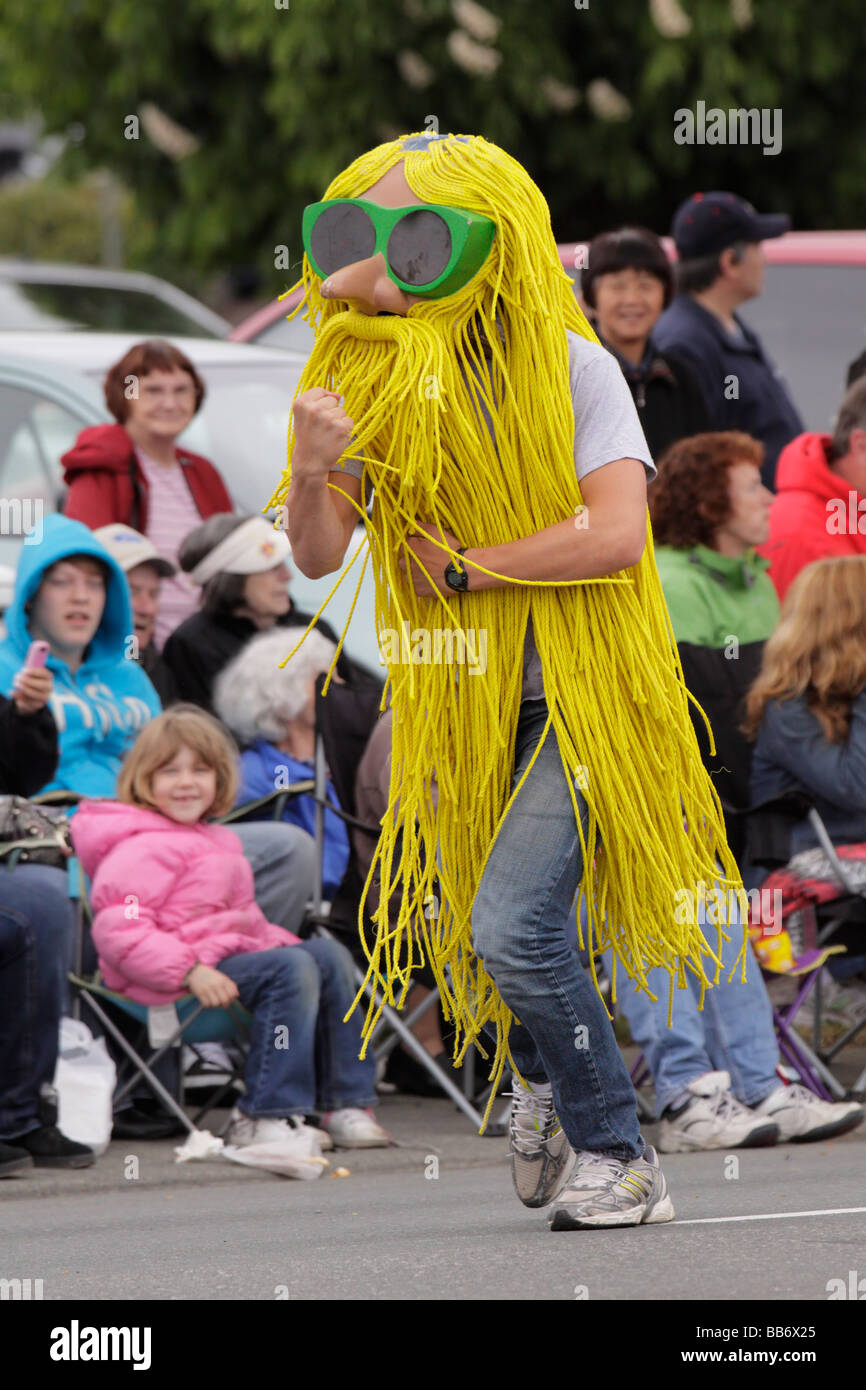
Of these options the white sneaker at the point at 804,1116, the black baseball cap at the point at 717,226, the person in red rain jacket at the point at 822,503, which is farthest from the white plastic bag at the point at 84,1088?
the black baseball cap at the point at 717,226

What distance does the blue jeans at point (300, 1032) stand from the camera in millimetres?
6621

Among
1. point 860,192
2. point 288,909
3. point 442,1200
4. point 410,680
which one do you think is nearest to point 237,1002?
point 288,909

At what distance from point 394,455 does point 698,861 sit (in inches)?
40.3

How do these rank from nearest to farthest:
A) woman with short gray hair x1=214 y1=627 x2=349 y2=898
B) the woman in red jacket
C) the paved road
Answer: the paved road
woman with short gray hair x1=214 y1=627 x2=349 y2=898
the woman in red jacket

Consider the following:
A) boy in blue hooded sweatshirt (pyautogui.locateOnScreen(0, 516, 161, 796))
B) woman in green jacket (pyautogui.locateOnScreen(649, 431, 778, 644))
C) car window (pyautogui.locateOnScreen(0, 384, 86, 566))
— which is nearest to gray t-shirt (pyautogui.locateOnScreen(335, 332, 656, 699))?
boy in blue hooded sweatshirt (pyautogui.locateOnScreen(0, 516, 161, 796))

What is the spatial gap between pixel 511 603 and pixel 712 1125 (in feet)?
7.85

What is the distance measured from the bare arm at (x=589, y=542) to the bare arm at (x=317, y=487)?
0.89 ft

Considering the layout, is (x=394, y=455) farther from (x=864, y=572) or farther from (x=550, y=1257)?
(x=864, y=572)

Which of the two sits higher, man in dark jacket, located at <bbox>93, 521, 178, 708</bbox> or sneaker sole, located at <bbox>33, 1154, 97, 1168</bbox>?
man in dark jacket, located at <bbox>93, 521, 178, 708</bbox>

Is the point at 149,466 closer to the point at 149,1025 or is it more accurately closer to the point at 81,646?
the point at 81,646

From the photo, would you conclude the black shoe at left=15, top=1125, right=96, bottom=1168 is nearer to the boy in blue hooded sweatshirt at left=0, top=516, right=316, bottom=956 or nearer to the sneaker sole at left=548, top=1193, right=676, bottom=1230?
the boy in blue hooded sweatshirt at left=0, top=516, right=316, bottom=956

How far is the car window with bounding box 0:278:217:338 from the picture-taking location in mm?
10891

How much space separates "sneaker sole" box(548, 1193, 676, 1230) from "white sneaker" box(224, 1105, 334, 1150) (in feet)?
5.67

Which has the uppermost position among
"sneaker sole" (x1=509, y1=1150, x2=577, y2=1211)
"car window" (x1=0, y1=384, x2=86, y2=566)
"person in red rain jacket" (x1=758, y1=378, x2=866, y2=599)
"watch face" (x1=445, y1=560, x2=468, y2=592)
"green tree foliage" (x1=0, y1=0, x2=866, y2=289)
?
"green tree foliage" (x1=0, y1=0, x2=866, y2=289)
